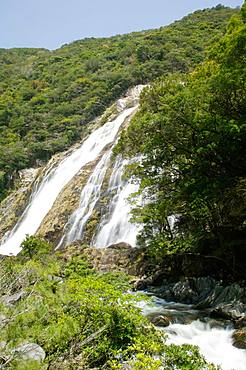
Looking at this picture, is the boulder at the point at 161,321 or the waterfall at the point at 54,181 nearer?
the boulder at the point at 161,321

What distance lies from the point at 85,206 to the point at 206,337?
17100mm

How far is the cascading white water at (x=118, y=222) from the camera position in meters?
21.6

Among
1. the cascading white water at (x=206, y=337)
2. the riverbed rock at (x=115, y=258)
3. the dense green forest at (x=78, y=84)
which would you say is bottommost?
the riverbed rock at (x=115, y=258)

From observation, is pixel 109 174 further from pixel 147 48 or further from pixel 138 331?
pixel 147 48

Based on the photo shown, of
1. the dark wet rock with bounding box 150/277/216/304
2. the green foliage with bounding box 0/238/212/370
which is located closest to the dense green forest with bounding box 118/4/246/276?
the dark wet rock with bounding box 150/277/216/304

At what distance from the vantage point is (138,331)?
6.57 metres

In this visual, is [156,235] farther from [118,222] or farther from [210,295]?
[118,222]

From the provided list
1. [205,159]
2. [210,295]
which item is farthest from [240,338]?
[205,159]

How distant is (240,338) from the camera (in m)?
8.84

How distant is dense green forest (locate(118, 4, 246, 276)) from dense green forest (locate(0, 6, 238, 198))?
109ft

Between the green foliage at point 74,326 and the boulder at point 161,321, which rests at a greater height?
the green foliage at point 74,326

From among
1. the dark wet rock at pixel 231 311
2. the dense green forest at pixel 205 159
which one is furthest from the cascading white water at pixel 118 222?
the dark wet rock at pixel 231 311

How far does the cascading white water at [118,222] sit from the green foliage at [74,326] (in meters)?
13.7

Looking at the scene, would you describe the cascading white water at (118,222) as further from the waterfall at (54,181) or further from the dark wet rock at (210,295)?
the waterfall at (54,181)
